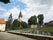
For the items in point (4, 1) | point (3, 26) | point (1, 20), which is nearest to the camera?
point (4, 1)

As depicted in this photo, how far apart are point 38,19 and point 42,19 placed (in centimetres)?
345

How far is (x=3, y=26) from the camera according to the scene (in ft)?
398

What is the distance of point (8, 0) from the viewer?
26.5ft

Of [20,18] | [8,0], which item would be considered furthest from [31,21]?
[8,0]

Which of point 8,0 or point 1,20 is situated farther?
point 1,20

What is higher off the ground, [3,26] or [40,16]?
[40,16]

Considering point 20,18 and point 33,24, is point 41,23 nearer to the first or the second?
point 33,24

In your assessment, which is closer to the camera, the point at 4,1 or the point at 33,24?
the point at 4,1

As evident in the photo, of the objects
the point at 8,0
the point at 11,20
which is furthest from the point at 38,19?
the point at 8,0

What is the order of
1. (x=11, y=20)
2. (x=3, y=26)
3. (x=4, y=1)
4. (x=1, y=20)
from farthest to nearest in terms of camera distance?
(x=11, y=20), (x=1, y=20), (x=3, y=26), (x=4, y=1)

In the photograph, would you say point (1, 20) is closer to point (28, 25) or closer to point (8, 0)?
point (28, 25)

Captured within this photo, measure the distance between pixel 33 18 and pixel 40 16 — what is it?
19.0ft

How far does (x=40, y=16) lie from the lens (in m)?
127

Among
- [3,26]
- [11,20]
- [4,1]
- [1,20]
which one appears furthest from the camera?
[11,20]
